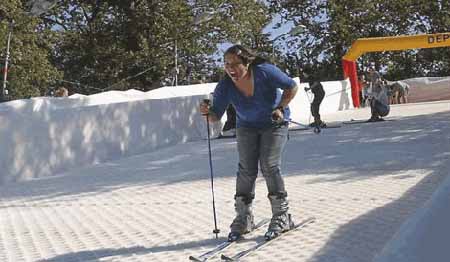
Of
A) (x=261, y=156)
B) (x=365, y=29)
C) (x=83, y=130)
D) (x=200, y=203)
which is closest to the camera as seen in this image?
(x=261, y=156)

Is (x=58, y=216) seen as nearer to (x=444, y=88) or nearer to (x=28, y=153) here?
(x=28, y=153)

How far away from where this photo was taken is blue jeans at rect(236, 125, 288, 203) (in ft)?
16.5

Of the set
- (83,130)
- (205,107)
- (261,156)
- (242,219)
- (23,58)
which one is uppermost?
(23,58)

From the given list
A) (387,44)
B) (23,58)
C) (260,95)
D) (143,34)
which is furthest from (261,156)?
(143,34)

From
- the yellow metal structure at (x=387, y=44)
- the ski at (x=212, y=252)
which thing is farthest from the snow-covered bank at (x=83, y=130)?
the yellow metal structure at (x=387, y=44)

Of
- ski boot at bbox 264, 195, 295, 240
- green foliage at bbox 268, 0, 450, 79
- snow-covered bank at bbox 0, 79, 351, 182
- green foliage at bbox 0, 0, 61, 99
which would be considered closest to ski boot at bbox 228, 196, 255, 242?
ski boot at bbox 264, 195, 295, 240

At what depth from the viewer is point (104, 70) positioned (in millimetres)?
33500

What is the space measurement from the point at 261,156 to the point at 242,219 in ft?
1.67

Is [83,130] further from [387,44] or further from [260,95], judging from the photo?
[387,44]

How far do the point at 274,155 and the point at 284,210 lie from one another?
452 mm

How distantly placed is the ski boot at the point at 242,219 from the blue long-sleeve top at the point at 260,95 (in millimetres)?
592

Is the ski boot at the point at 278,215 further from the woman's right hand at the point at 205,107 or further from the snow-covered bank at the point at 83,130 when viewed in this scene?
the snow-covered bank at the point at 83,130

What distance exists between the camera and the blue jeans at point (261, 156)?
5023 millimetres

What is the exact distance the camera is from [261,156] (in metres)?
5.07
